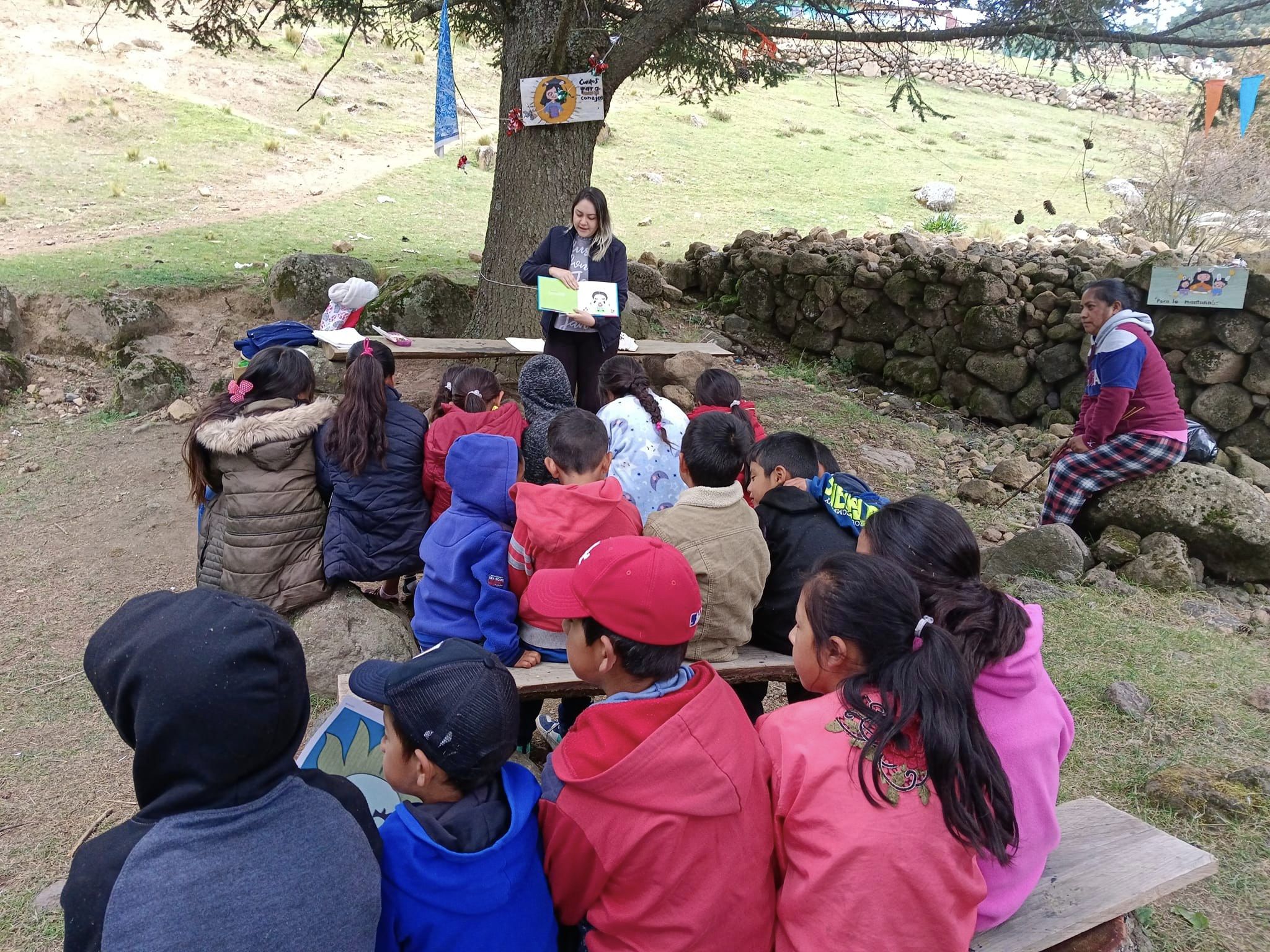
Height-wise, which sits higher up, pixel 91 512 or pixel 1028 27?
pixel 1028 27

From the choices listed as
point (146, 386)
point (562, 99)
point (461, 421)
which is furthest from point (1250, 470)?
point (146, 386)

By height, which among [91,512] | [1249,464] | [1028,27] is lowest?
[91,512]

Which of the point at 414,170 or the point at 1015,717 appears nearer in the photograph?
the point at 1015,717

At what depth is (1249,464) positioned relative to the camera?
20.6 ft

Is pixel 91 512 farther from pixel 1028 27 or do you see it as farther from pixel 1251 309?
pixel 1251 309

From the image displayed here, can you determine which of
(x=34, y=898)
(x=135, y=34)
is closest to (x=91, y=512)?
(x=34, y=898)

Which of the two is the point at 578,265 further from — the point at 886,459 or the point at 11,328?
the point at 11,328

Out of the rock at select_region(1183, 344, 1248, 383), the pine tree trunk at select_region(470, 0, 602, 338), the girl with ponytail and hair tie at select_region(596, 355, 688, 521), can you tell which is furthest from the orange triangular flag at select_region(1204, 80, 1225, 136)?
the girl with ponytail and hair tie at select_region(596, 355, 688, 521)

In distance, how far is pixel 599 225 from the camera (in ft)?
15.9

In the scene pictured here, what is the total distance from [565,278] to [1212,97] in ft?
16.0

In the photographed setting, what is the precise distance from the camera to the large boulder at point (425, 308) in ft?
21.7

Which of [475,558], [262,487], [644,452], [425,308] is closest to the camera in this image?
[475,558]

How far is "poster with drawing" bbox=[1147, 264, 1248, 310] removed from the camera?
6438 millimetres

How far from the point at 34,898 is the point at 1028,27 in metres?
6.62
